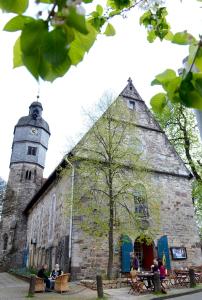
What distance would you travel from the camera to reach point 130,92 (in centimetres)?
2155

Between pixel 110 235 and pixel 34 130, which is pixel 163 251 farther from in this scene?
pixel 34 130

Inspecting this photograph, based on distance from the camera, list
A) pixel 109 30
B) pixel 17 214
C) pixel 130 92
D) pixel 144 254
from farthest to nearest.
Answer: pixel 17 214 < pixel 130 92 < pixel 144 254 < pixel 109 30

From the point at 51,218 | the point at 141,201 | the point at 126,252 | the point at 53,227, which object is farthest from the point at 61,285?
the point at 51,218

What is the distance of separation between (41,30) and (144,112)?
21.0m

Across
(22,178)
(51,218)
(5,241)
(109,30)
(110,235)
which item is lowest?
(110,235)

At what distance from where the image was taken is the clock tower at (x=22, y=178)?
34.0m

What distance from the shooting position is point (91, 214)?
15.5 meters

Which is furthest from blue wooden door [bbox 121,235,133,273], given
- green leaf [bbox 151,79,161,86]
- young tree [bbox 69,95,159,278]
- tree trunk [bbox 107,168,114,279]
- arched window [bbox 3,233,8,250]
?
arched window [bbox 3,233,8,250]

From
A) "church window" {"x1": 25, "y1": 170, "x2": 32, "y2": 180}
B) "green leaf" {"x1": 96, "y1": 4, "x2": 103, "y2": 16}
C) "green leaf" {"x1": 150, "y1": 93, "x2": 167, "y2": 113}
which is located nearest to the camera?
"green leaf" {"x1": 150, "y1": 93, "x2": 167, "y2": 113}

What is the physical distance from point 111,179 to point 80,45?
14665 mm

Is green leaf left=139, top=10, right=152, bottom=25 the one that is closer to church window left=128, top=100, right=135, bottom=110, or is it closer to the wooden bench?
the wooden bench

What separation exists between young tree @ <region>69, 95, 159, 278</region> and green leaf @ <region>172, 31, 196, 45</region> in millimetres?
13976

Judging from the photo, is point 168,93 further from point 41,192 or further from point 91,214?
point 41,192

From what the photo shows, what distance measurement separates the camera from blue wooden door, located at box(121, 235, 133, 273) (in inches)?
610
